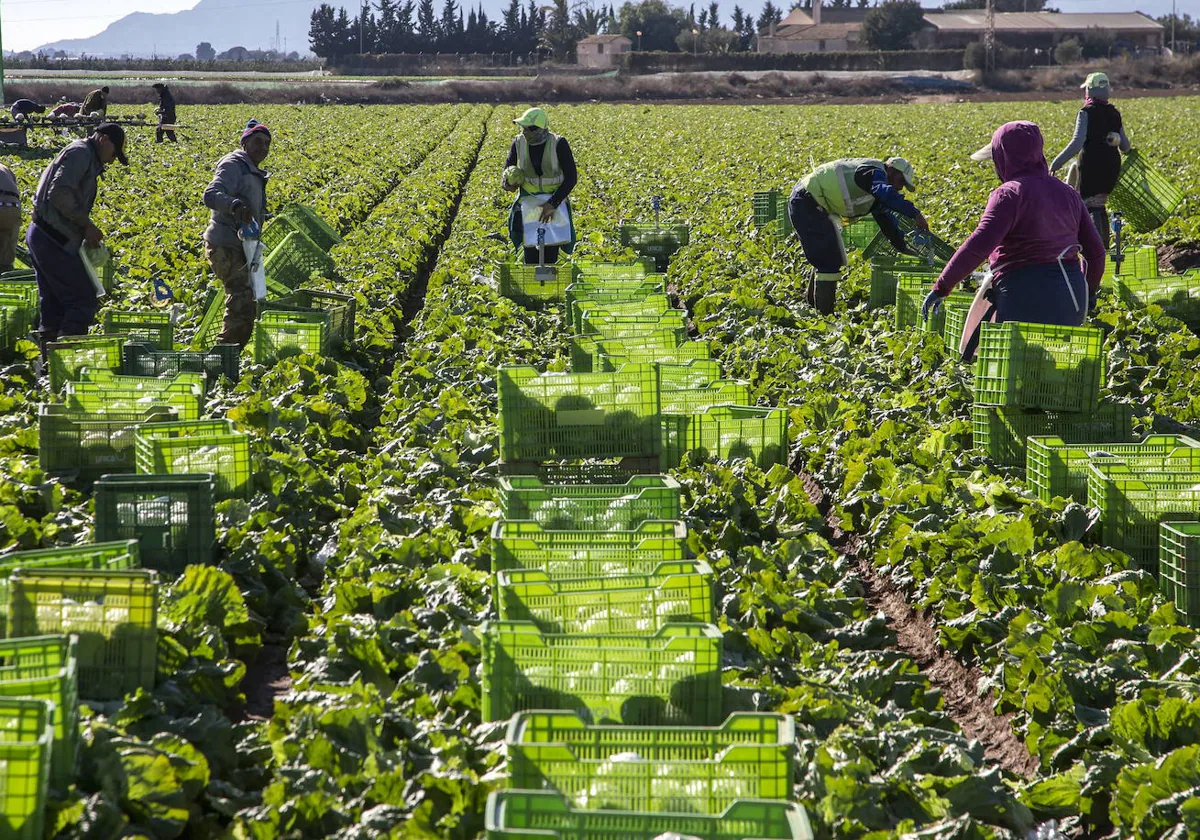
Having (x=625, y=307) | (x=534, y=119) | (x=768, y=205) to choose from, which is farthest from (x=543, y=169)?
(x=768, y=205)

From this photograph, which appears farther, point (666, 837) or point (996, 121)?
point (996, 121)

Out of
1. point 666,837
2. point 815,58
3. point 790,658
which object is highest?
point 815,58

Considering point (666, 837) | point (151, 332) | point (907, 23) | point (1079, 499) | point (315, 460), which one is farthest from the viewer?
point (907, 23)

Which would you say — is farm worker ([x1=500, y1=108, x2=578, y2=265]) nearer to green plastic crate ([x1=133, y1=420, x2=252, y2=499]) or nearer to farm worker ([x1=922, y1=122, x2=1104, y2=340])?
farm worker ([x1=922, y1=122, x2=1104, y2=340])

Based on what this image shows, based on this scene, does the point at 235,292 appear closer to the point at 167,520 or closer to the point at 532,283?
the point at 532,283

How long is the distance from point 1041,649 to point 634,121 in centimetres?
3863

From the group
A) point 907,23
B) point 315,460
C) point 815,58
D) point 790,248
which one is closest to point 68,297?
point 315,460

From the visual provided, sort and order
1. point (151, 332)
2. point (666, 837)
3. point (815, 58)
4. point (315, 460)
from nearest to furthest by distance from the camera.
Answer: point (666, 837)
point (315, 460)
point (151, 332)
point (815, 58)

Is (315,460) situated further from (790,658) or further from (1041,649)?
(1041,649)

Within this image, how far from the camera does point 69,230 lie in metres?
8.95

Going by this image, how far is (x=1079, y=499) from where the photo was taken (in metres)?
6.46

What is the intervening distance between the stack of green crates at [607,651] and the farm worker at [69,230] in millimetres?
3791

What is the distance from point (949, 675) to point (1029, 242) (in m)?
2.87

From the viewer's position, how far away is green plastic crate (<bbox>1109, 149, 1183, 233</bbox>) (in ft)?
39.2
